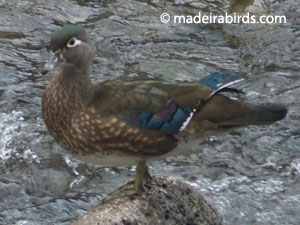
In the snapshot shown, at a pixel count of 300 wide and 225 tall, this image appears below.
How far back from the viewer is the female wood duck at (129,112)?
530 cm

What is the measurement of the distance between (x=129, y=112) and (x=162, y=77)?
9.78 ft

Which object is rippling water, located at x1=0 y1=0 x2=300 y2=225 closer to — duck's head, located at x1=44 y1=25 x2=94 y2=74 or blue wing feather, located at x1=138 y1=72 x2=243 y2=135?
blue wing feather, located at x1=138 y1=72 x2=243 y2=135

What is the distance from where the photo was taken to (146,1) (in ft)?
32.5

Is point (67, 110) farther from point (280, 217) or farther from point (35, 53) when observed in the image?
point (35, 53)

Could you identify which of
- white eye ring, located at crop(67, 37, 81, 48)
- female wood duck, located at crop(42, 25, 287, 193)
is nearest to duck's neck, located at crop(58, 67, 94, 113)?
female wood duck, located at crop(42, 25, 287, 193)

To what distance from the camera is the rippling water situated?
22.5ft

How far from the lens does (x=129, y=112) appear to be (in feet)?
17.6

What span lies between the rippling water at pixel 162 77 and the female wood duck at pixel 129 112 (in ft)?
4.23

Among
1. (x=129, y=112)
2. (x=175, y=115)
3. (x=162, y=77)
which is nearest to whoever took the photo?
(x=129, y=112)

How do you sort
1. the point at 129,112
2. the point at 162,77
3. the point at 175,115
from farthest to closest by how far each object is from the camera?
the point at 162,77
the point at 175,115
the point at 129,112

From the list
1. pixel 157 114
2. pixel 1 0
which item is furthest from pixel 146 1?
pixel 157 114

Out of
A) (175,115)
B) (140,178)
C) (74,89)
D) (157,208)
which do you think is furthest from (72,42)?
(157,208)

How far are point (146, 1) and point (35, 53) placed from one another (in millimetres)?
1674

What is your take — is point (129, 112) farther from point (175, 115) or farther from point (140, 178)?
point (140, 178)
